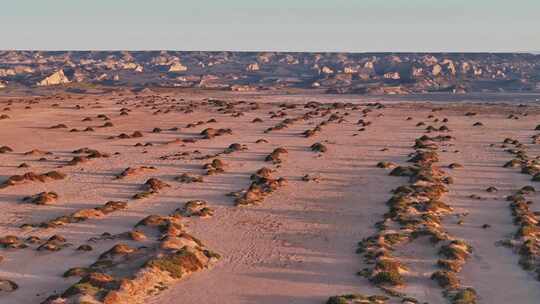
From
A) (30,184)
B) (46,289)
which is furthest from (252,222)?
(30,184)

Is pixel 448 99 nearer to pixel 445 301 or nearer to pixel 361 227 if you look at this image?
pixel 361 227

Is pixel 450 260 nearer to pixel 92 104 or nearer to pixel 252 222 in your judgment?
pixel 252 222

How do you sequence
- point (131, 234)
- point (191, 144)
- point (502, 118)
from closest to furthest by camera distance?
point (131, 234) < point (191, 144) < point (502, 118)

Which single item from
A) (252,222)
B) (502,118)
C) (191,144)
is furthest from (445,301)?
(502,118)

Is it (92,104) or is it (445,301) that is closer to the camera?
(445,301)

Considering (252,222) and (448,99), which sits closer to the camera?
(252,222)

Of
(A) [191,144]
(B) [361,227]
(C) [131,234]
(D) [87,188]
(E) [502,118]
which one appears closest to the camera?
(C) [131,234]
